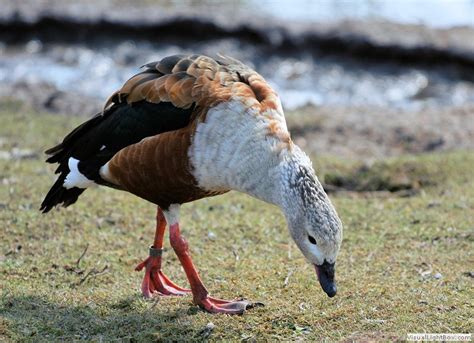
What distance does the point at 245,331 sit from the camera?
17.1ft

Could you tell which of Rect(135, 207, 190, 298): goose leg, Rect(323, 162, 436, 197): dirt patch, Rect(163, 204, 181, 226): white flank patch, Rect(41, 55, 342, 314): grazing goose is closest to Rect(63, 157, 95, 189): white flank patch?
Rect(41, 55, 342, 314): grazing goose

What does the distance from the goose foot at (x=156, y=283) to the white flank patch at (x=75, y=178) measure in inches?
30.4

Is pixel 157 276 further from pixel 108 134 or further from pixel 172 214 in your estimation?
pixel 108 134

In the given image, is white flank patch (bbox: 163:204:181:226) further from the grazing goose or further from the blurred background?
the blurred background

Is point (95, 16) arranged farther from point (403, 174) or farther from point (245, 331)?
point (245, 331)

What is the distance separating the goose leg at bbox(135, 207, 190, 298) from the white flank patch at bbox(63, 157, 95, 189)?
619mm

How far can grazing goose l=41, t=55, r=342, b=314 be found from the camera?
523cm

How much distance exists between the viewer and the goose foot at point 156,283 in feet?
19.5

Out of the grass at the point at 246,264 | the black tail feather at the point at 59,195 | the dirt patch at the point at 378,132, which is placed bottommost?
the dirt patch at the point at 378,132

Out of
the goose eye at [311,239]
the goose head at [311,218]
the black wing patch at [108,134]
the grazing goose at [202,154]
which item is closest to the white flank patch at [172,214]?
the grazing goose at [202,154]

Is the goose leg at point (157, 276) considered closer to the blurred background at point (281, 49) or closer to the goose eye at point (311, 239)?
the goose eye at point (311, 239)

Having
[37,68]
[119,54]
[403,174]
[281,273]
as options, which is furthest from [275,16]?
[281,273]

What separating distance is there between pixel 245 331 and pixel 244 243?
190 centimetres

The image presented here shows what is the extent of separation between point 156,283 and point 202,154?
1.17 meters
